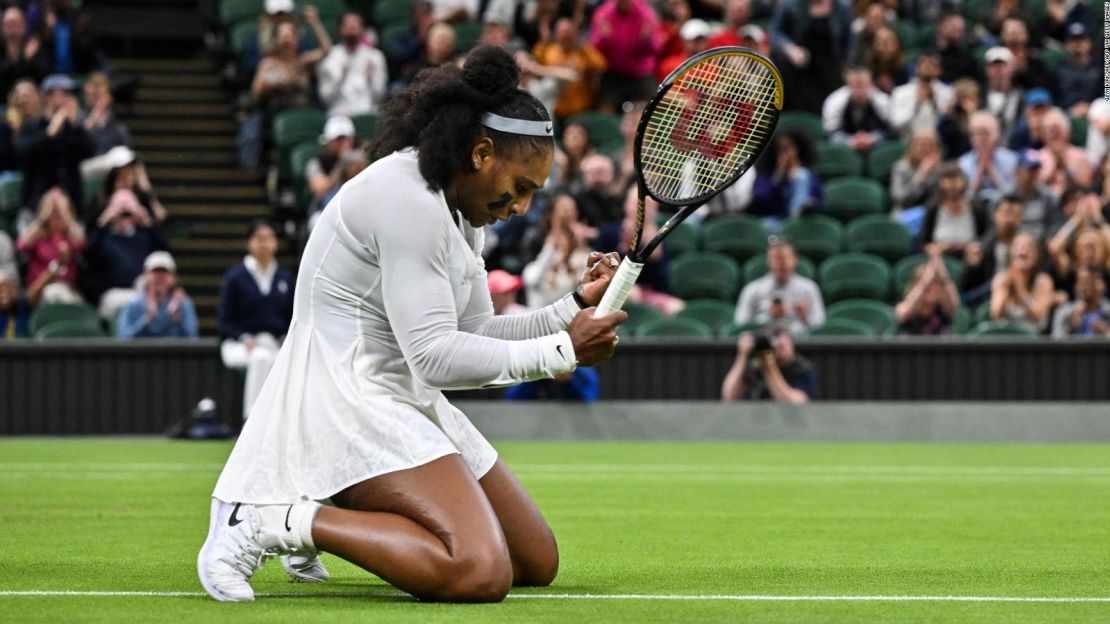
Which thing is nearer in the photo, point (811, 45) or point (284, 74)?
point (284, 74)

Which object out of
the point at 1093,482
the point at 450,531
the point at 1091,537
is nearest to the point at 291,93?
the point at 1093,482

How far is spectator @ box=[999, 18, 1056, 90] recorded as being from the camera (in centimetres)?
1738

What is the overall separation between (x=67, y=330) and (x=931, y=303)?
21.9 ft

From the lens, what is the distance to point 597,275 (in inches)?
212

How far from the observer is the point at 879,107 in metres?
16.9

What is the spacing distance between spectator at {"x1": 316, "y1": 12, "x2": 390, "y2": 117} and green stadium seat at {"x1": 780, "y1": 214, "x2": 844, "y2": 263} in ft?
13.5

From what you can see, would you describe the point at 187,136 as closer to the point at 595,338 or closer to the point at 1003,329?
the point at 1003,329

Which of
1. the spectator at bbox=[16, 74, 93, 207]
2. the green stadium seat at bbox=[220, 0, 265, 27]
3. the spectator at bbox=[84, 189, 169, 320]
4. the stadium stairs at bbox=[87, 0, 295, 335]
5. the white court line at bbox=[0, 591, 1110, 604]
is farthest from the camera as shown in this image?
the green stadium seat at bbox=[220, 0, 265, 27]

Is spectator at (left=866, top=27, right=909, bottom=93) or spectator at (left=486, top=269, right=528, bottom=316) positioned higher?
spectator at (left=866, top=27, right=909, bottom=93)

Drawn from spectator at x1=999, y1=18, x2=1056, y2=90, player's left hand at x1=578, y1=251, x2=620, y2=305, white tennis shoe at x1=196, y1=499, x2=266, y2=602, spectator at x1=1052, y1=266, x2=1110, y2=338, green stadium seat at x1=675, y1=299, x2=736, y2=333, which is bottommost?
green stadium seat at x1=675, y1=299, x2=736, y2=333

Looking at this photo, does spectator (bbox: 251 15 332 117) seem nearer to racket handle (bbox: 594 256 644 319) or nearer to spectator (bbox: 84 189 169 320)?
spectator (bbox: 84 189 169 320)

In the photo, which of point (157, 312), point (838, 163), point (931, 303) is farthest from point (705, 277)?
point (157, 312)

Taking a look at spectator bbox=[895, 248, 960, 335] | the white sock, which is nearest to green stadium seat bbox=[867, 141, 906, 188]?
spectator bbox=[895, 248, 960, 335]

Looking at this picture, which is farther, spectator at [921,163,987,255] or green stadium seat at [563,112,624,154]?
green stadium seat at [563,112,624,154]
